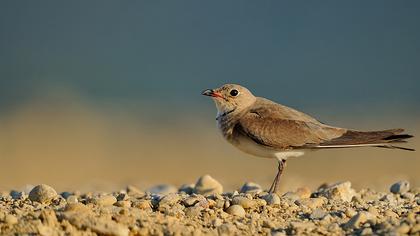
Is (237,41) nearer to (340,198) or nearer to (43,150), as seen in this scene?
(43,150)

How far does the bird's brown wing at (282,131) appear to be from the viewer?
32.0ft

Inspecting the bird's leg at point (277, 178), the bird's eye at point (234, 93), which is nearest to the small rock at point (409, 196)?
the bird's leg at point (277, 178)

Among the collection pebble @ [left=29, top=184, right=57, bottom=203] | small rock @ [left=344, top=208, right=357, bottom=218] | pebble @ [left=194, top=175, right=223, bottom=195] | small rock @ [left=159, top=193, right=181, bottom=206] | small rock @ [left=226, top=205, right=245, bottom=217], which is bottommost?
pebble @ [left=29, top=184, right=57, bottom=203]

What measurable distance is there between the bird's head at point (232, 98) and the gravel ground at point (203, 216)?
168 centimetres

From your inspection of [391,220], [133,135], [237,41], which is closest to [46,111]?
[133,135]

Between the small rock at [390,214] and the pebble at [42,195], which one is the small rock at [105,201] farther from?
the small rock at [390,214]

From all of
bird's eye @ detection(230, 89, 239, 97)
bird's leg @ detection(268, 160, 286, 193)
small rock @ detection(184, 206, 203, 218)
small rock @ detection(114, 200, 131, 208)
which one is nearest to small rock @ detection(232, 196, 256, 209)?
small rock @ detection(184, 206, 203, 218)

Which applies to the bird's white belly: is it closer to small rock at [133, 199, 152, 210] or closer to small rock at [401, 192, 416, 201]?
small rock at [401, 192, 416, 201]

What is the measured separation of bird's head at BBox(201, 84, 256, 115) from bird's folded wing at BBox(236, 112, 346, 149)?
15.0 inches

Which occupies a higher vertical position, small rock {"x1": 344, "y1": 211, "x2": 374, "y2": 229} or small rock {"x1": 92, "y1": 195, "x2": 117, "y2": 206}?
small rock {"x1": 344, "y1": 211, "x2": 374, "y2": 229}

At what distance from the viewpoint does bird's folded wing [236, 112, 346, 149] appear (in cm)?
976

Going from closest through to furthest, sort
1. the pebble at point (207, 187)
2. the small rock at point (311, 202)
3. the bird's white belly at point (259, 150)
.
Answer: the small rock at point (311, 202)
the bird's white belly at point (259, 150)
the pebble at point (207, 187)

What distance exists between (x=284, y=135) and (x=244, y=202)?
77.5 inches

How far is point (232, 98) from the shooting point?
1043 cm
